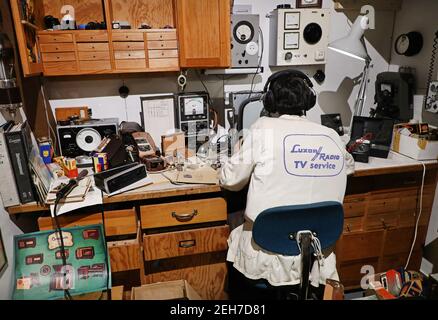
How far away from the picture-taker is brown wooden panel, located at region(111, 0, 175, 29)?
195 cm

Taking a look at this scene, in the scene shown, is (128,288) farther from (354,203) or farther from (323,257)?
(354,203)

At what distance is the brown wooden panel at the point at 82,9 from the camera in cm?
186

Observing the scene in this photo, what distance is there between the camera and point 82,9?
6.26 ft

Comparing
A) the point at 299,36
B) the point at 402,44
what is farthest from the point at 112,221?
the point at 402,44

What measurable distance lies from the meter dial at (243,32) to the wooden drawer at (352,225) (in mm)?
1212

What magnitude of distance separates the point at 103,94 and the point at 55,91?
27 centimetres

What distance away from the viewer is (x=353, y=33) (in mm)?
1952

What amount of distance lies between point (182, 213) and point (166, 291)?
396mm

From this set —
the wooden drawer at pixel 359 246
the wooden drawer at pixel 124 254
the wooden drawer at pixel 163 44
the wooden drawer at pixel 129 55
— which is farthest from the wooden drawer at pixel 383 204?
the wooden drawer at pixel 129 55

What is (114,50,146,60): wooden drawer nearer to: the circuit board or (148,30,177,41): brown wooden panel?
(148,30,177,41): brown wooden panel

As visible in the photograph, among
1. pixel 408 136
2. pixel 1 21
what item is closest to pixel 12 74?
pixel 1 21

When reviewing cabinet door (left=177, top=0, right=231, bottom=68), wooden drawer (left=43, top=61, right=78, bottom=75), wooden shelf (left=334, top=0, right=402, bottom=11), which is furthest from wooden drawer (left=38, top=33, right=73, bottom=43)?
wooden shelf (left=334, top=0, right=402, bottom=11)

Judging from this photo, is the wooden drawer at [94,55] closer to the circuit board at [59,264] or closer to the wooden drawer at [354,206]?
the circuit board at [59,264]
